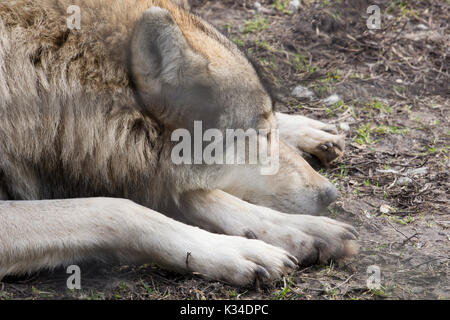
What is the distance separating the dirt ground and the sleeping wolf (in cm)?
11

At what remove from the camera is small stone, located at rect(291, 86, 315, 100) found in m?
5.80

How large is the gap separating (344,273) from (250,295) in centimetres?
57

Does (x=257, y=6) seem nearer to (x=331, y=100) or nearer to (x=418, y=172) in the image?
(x=331, y=100)

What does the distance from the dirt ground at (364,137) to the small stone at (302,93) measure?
0.14 feet

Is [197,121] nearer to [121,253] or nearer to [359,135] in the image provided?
[121,253]

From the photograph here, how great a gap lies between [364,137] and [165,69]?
2.39 m

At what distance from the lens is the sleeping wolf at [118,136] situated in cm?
323

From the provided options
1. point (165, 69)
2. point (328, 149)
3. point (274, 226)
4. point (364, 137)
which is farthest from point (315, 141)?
point (165, 69)

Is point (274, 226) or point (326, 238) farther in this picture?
point (274, 226)

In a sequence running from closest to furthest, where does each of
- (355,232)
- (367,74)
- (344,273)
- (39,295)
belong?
(39,295) → (344,273) → (355,232) → (367,74)

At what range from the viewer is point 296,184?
3.96 metres

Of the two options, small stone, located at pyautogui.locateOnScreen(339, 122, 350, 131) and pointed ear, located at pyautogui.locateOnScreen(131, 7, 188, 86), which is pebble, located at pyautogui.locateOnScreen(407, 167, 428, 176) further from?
pointed ear, located at pyautogui.locateOnScreen(131, 7, 188, 86)

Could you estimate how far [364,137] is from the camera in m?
5.21
